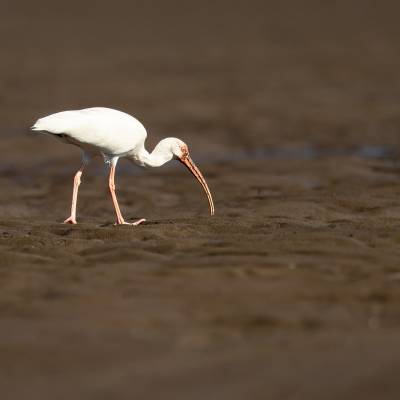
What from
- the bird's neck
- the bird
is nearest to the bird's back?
the bird

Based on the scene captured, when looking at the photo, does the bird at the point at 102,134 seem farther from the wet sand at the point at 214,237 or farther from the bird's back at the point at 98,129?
the wet sand at the point at 214,237

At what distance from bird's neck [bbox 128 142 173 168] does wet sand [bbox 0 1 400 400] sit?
0.59 metres

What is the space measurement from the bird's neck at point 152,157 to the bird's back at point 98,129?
34cm

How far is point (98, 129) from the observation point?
10297mm

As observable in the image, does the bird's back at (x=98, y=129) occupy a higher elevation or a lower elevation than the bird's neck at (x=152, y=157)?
higher

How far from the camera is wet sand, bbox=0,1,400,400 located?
5742mm

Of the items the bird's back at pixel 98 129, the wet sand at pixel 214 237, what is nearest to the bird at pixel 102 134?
the bird's back at pixel 98 129

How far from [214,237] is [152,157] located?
118 inches

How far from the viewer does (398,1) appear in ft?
109

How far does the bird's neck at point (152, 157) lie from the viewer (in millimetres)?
11422

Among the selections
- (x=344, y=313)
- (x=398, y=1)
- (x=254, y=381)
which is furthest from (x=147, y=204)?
(x=398, y=1)

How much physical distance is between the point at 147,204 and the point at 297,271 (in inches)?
209

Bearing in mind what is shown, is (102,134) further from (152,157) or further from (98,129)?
(152,157)

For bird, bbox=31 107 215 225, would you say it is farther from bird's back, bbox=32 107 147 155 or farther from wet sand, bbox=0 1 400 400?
wet sand, bbox=0 1 400 400
